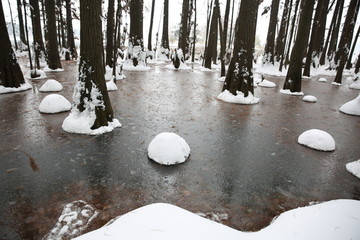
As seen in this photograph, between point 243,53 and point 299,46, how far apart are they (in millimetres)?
3238

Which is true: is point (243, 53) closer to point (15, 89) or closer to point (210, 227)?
point (210, 227)

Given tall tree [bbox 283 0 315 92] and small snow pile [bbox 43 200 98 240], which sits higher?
tall tree [bbox 283 0 315 92]

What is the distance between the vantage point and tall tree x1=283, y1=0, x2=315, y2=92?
8837mm

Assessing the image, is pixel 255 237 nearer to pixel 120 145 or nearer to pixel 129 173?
pixel 129 173

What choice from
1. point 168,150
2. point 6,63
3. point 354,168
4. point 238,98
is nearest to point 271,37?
point 238,98

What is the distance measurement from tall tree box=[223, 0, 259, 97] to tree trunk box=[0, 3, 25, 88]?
7.63 m

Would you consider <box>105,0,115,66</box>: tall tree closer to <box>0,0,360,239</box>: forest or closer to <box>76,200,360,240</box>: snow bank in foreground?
<box>0,0,360,239</box>: forest

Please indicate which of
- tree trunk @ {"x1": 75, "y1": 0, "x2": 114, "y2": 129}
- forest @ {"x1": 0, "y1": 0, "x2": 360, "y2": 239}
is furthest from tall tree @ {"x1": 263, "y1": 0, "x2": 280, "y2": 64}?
tree trunk @ {"x1": 75, "y1": 0, "x2": 114, "y2": 129}

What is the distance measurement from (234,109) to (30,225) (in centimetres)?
595

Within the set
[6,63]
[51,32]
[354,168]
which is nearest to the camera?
[354,168]

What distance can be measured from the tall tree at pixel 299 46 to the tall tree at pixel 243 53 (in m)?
2.58

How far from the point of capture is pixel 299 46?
9211 millimetres

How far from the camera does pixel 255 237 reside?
6.51 ft

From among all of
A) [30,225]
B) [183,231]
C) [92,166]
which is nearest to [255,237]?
[183,231]
